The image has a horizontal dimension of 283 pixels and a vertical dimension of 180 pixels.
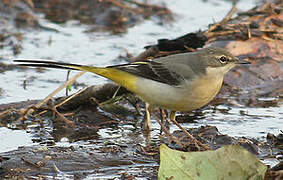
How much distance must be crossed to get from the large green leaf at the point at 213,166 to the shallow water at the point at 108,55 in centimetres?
175

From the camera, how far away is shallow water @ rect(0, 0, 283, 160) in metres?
6.58

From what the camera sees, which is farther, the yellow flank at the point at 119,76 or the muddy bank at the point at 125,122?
the yellow flank at the point at 119,76

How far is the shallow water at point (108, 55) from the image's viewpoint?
6.58 metres

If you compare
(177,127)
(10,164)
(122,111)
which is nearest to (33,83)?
(122,111)

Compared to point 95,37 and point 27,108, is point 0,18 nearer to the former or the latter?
point 95,37

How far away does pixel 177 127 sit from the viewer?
6.71 meters

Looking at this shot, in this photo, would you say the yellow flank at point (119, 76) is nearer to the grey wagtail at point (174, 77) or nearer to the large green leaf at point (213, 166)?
the grey wagtail at point (174, 77)

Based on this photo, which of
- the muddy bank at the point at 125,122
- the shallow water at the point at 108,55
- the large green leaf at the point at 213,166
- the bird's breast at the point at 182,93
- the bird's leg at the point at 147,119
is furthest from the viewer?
the shallow water at the point at 108,55

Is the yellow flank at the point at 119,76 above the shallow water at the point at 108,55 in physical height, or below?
above

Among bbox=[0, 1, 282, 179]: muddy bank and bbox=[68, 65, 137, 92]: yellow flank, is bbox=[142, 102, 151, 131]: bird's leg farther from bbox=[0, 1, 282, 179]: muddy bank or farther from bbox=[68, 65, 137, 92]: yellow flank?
bbox=[68, 65, 137, 92]: yellow flank

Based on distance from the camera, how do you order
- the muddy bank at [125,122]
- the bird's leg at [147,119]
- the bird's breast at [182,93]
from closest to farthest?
1. the muddy bank at [125,122]
2. the bird's breast at [182,93]
3. the bird's leg at [147,119]

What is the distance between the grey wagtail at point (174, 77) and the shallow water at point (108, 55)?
523mm

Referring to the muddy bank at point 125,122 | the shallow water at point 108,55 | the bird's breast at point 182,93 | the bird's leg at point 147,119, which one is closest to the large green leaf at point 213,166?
the muddy bank at point 125,122

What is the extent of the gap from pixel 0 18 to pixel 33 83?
12.1 feet
